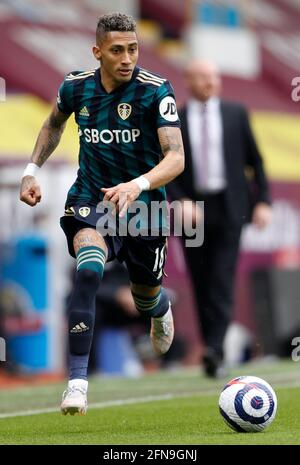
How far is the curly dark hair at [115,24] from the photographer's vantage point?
711 centimetres

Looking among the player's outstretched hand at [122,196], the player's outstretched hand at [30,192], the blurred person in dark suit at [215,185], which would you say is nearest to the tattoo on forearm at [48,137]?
the player's outstretched hand at [30,192]

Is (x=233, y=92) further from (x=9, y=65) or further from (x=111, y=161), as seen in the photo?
(x=111, y=161)

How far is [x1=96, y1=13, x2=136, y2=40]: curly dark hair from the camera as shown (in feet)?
23.3

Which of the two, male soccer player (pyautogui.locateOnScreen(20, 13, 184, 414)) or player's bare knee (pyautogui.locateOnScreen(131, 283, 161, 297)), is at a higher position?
male soccer player (pyautogui.locateOnScreen(20, 13, 184, 414))

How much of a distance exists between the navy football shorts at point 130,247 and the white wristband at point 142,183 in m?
0.46

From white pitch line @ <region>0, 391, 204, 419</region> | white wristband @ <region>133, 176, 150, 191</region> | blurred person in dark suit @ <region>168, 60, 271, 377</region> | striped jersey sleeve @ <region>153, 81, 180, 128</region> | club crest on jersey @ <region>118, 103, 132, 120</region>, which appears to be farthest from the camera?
blurred person in dark suit @ <region>168, 60, 271, 377</region>

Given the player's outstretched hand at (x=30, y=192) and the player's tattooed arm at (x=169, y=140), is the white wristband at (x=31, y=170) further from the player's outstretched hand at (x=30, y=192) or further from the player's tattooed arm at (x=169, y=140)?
the player's tattooed arm at (x=169, y=140)

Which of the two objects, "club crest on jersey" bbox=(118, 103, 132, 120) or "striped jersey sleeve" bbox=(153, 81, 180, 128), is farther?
"club crest on jersey" bbox=(118, 103, 132, 120)

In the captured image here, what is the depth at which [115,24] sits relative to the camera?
7113mm

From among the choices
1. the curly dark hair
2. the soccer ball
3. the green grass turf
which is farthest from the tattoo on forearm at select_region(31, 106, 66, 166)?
the soccer ball

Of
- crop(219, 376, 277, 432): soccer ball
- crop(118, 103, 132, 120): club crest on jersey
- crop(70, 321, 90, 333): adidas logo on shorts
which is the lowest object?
crop(219, 376, 277, 432): soccer ball

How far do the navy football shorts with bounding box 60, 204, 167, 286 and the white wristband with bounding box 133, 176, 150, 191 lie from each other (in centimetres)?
46

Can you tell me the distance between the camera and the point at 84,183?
290 inches

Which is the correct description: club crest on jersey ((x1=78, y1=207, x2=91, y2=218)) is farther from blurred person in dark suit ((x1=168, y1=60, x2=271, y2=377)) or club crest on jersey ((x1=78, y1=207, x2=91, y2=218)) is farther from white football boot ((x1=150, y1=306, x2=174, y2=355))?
blurred person in dark suit ((x1=168, y1=60, x2=271, y2=377))
